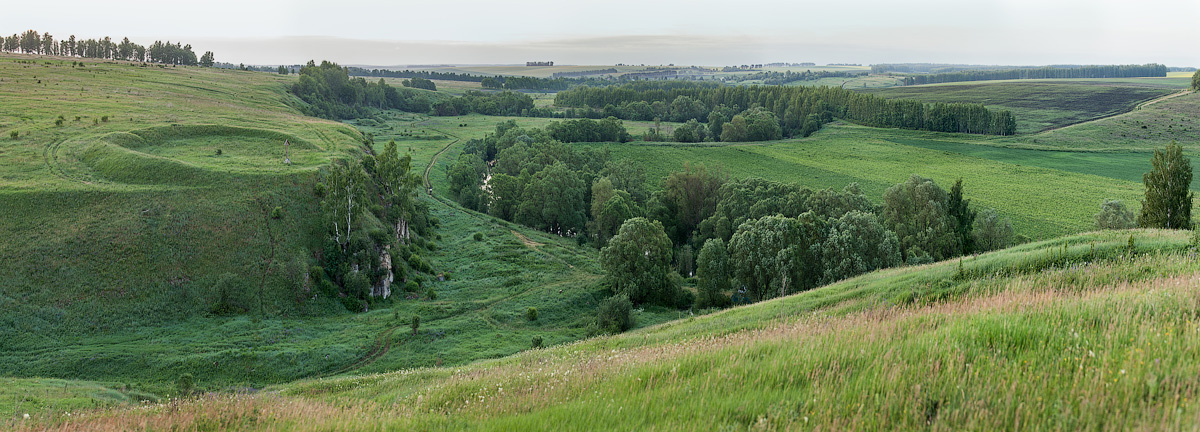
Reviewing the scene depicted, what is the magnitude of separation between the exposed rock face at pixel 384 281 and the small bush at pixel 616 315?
61.6ft

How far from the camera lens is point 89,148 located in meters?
58.5

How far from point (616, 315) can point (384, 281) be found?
20.6 m

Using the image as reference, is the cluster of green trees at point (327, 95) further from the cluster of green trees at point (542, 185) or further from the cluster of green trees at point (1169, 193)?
the cluster of green trees at point (1169, 193)

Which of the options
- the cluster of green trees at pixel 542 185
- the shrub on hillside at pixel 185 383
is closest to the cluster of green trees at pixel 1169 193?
the cluster of green trees at pixel 542 185

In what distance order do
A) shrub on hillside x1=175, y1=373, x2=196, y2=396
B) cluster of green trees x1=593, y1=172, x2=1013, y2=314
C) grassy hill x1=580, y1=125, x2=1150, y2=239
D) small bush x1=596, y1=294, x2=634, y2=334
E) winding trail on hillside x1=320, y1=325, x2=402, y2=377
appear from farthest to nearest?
grassy hill x1=580, y1=125, x2=1150, y2=239, cluster of green trees x1=593, y1=172, x2=1013, y2=314, small bush x1=596, y1=294, x2=634, y2=334, winding trail on hillside x1=320, y1=325, x2=402, y2=377, shrub on hillside x1=175, y1=373, x2=196, y2=396

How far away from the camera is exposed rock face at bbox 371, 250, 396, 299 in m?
50.7

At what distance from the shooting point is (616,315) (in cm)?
4597

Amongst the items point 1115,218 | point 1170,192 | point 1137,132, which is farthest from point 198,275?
point 1137,132

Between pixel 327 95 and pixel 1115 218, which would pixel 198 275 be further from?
pixel 327 95

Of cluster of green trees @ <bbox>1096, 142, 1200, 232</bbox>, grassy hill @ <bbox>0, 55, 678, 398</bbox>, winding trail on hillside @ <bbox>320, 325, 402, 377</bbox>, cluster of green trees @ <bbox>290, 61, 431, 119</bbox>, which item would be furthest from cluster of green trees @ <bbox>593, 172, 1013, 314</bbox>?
cluster of green trees @ <bbox>290, 61, 431, 119</bbox>

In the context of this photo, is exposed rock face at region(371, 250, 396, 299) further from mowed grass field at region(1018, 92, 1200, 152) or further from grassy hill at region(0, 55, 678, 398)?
mowed grass field at region(1018, 92, 1200, 152)

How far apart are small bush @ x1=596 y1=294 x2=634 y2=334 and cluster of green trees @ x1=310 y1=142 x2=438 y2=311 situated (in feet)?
59.7

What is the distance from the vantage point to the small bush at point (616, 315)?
4538 cm

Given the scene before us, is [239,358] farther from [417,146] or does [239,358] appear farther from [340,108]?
[340,108]
